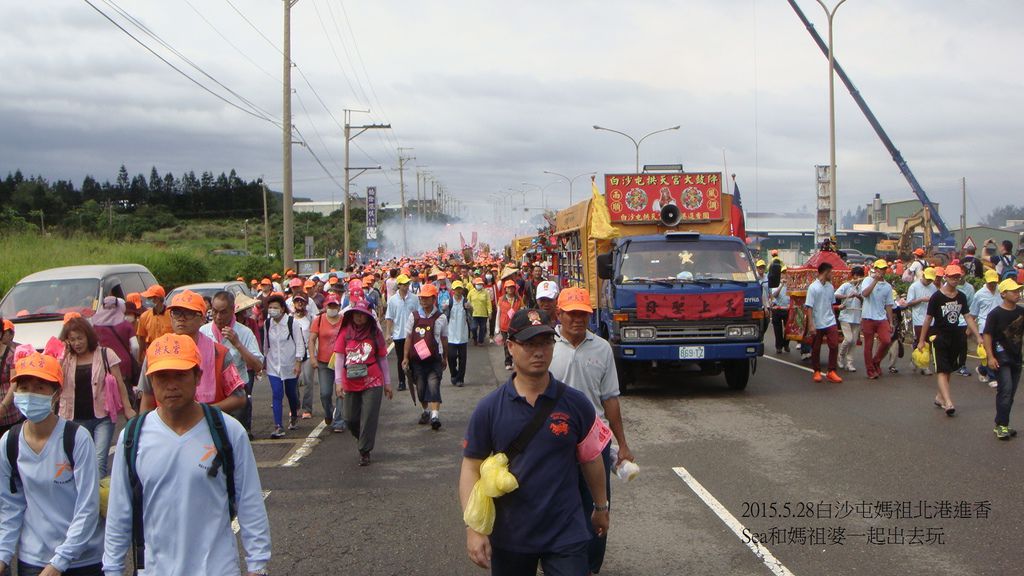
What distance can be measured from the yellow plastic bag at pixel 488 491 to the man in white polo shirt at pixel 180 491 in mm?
815

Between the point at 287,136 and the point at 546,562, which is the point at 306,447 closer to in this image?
the point at 546,562

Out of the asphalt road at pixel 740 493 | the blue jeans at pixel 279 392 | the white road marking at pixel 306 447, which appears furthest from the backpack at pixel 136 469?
the blue jeans at pixel 279 392

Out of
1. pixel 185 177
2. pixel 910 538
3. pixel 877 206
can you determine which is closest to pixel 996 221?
pixel 877 206

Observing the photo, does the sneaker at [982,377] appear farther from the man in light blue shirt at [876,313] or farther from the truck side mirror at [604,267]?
the truck side mirror at [604,267]

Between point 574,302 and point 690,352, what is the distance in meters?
6.84

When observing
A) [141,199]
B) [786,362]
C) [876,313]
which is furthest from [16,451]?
[141,199]

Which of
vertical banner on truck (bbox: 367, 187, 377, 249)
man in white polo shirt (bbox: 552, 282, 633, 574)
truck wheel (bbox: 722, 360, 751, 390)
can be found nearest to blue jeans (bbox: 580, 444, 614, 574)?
man in white polo shirt (bbox: 552, 282, 633, 574)

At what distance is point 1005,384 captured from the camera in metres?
8.50

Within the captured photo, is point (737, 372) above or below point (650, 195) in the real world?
below

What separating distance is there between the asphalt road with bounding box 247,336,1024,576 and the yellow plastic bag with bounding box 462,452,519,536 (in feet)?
6.94

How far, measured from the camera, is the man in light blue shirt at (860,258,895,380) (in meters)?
13.1

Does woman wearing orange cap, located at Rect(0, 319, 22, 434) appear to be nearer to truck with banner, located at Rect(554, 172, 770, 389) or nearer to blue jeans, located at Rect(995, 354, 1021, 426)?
truck with banner, located at Rect(554, 172, 770, 389)

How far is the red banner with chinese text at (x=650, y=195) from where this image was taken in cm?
1341

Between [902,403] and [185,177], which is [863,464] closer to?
[902,403]
